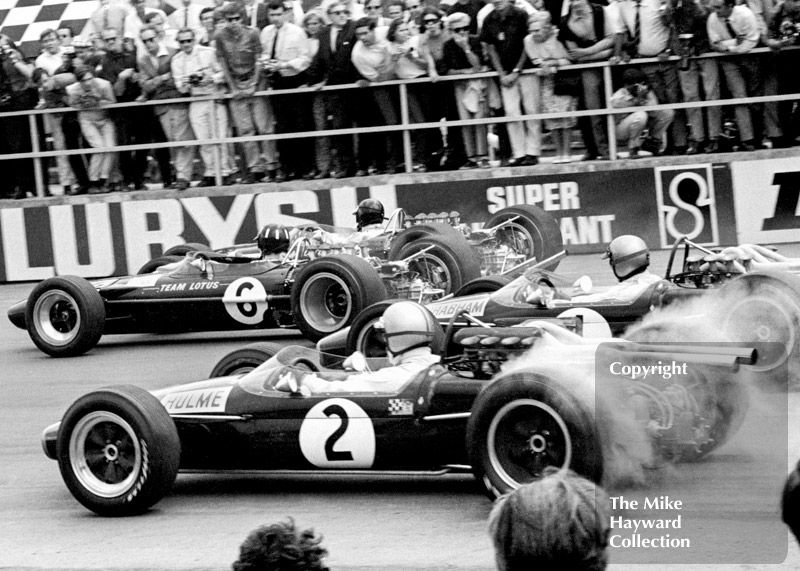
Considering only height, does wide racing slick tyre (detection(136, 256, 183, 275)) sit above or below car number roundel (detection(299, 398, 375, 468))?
above

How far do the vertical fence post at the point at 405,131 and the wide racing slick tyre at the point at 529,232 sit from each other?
2799 mm

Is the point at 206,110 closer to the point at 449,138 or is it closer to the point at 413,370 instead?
the point at 449,138

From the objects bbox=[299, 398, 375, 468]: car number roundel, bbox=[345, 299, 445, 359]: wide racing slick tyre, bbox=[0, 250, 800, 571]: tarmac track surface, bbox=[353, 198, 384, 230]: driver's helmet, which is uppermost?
bbox=[353, 198, 384, 230]: driver's helmet

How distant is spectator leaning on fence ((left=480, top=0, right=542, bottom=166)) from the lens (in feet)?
47.0

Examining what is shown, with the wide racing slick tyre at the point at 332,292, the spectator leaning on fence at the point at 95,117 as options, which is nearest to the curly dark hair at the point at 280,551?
the wide racing slick tyre at the point at 332,292

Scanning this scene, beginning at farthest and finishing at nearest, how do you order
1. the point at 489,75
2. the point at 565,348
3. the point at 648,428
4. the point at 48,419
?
the point at 489,75, the point at 48,419, the point at 565,348, the point at 648,428

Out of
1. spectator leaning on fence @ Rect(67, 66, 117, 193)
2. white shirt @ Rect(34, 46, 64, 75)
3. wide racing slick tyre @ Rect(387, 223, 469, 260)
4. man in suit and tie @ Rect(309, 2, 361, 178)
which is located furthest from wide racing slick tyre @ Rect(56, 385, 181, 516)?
white shirt @ Rect(34, 46, 64, 75)

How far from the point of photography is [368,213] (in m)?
12.3

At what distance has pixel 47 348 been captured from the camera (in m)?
11.2

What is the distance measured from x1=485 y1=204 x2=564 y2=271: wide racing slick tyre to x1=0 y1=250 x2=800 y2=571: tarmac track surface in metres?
4.78

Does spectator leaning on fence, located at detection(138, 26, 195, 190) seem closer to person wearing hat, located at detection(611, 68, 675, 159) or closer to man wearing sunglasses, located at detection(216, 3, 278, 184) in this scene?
man wearing sunglasses, located at detection(216, 3, 278, 184)

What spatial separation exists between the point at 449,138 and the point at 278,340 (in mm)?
4757

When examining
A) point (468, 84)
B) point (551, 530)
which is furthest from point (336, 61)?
point (551, 530)

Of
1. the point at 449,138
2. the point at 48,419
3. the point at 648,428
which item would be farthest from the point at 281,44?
the point at 648,428
